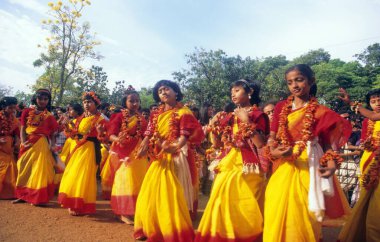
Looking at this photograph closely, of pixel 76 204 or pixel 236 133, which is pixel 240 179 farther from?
pixel 76 204

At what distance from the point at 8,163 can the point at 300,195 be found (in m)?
7.01

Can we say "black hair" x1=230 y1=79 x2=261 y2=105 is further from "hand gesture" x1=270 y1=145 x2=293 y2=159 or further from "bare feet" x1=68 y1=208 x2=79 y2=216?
"bare feet" x1=68 y1=208 x2=79 y2=216

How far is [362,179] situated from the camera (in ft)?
14.6

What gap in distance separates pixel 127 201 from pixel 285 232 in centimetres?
320

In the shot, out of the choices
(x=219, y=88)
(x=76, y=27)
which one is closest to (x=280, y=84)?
(x=219, y=88)

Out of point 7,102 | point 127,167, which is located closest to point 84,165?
point 127,167

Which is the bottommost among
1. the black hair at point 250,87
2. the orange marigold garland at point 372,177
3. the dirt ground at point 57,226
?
the dirt ground at point 57,226

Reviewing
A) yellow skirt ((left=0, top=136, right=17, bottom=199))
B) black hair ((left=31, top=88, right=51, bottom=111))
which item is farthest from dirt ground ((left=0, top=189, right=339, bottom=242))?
black hair ((left=31, top=88, right=51, bottom=111))

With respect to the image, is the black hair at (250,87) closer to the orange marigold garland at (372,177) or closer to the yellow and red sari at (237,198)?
the yellow and red sari at (237,198)

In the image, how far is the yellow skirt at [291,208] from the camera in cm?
319

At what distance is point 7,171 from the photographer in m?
7.78

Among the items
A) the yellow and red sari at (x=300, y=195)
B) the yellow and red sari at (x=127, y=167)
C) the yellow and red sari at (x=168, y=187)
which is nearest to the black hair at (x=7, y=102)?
the yellow and red sari at (x=127, y=167)

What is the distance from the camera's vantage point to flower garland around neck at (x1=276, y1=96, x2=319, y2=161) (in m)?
3.31

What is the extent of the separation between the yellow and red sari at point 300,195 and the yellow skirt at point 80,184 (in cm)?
401
